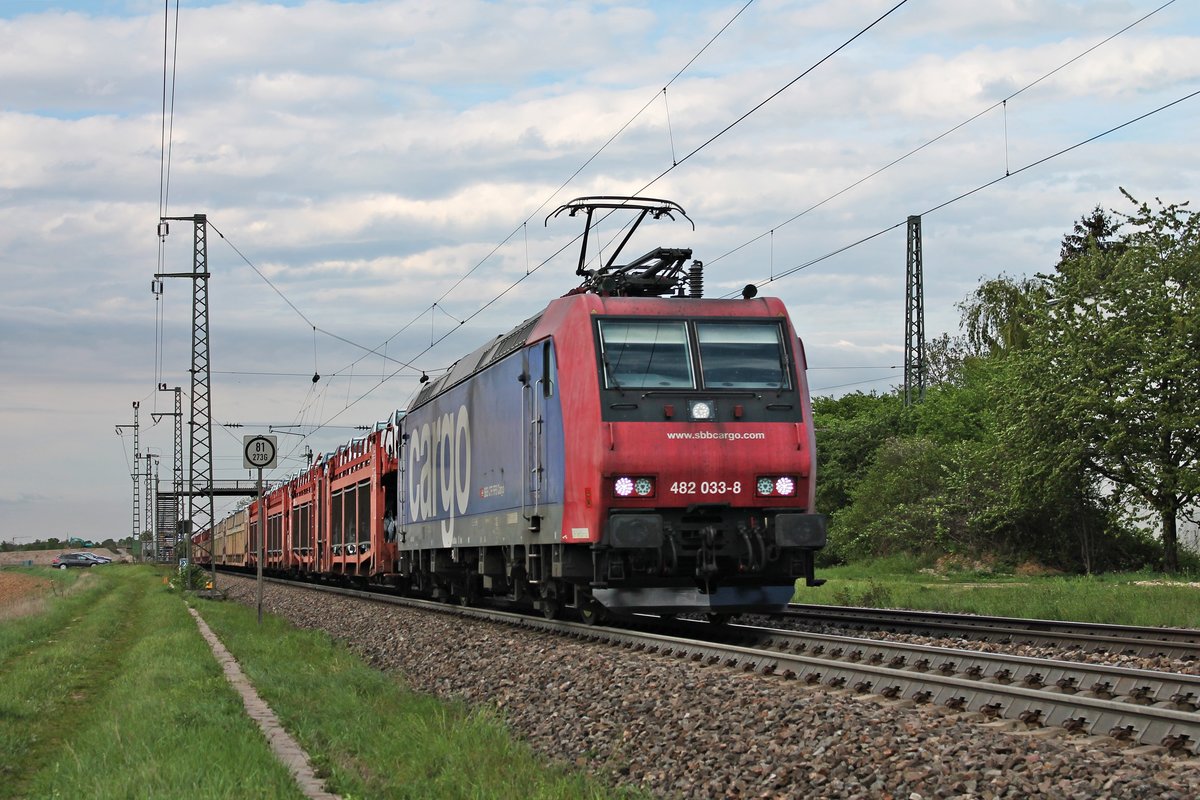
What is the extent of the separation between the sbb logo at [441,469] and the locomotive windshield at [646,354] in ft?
17.9

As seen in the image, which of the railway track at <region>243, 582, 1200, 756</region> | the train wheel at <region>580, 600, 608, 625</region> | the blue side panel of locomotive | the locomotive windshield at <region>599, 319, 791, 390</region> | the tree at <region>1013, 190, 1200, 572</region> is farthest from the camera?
the tree at <region>1013, 190, 1200, 572</region>

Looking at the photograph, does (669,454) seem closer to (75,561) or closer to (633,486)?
(633,486)

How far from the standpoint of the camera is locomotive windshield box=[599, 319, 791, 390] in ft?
46.6

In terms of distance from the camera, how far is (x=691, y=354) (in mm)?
14438

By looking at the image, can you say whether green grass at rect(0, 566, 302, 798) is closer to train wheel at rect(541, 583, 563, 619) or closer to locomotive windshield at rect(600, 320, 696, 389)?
train wheel at rect(541, 583, 563, 619)

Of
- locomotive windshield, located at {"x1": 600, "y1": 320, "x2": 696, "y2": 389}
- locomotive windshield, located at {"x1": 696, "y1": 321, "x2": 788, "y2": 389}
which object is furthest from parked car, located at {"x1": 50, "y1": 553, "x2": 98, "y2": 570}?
locomotive windshield, located at {"x1": 696, "y1": 321, "x2": 788, "y2": 389}

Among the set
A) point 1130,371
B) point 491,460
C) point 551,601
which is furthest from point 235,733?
point 1130,371

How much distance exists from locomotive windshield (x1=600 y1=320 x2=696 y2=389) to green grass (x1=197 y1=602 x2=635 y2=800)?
3914 millimetres

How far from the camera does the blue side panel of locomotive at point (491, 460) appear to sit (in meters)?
15.1

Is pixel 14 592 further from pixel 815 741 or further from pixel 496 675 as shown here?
pixel 815 741

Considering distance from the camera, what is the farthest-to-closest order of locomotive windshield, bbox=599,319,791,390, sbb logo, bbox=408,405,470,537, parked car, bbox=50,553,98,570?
parked car, bbox=50,553,98,570, sbb logo, bbox=408,405,470,537, locomotive windshield, bbox=599,319,791,390

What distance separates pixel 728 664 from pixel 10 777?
5.66 m

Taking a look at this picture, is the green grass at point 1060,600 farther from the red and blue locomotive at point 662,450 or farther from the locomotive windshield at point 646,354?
the locomotive windshield at point 646,354

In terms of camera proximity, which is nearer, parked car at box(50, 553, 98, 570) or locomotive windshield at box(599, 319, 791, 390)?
locomotive windshield at box(599, 319, 791, 390)
